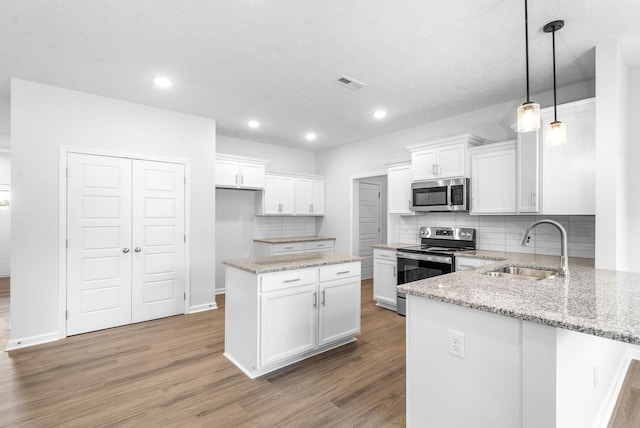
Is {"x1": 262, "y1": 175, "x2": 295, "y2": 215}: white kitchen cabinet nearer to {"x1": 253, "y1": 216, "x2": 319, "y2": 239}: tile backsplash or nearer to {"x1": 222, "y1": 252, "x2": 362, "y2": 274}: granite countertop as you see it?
{"x1": 253, "y1": 216, "x2": 319, "y2": 239}: tile backsplash

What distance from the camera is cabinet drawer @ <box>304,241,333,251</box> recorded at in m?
5.89

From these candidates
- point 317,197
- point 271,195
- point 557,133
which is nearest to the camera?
point 557,133

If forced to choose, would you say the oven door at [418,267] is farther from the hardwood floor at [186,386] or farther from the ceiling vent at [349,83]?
the ceiling vent at [349,83]

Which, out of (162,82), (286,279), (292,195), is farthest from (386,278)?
(162,82)

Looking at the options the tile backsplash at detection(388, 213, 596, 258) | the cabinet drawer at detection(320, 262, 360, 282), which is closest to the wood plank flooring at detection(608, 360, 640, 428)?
the tile backsplash at detection(388, 213, 596, 258)

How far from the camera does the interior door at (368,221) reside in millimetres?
6391

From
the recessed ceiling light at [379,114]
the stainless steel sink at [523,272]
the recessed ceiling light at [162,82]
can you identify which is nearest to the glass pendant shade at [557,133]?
the stainless steel sink at [523,272]

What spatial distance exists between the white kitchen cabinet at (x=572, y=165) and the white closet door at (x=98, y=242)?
15.2ft

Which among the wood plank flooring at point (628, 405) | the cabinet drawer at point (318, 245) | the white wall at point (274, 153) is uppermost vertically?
the white wall at point (274, 153)

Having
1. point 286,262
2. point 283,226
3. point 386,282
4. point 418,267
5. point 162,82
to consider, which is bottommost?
point 386,282

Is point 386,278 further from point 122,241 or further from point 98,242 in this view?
point 98,242

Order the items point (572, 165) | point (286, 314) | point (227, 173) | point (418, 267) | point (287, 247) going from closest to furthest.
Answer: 1. point (286, 314)
2. point (572, 165)
3. point (418, 267)
4. point (227, 173)
5. point (287, 247)

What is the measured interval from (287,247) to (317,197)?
4.50ft

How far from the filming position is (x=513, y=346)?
1.41 metres
